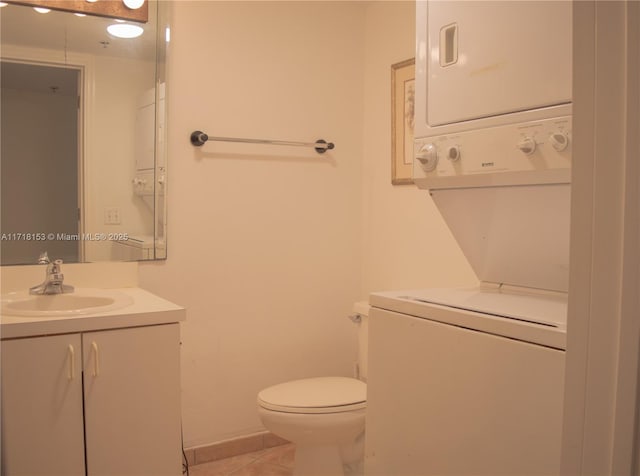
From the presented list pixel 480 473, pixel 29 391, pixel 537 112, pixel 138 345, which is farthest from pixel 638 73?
pixel 29 391

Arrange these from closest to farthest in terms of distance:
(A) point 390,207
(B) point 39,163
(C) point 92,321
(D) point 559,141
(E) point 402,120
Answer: (D) point 559,141
(C) point 92,321
(B) point 39,163
(E) point 402,120
(A) point 390,207

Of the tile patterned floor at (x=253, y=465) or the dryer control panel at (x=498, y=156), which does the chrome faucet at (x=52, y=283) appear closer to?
the tile patterned floor at (x=253, y=465)

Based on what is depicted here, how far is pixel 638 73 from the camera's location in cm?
52

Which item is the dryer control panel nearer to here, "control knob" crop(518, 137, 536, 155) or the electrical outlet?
"control knob" crop(518, 137, 536, 155)

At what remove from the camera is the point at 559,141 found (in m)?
1.15

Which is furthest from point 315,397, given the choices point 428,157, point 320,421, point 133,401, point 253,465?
point 428,157

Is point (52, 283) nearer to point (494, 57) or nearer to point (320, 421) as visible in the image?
point (320, 421)

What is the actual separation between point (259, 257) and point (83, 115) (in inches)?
37.5

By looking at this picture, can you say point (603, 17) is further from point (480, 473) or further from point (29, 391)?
point (29, 391)

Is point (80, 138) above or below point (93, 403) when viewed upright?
above

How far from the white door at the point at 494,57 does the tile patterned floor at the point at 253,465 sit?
166cm

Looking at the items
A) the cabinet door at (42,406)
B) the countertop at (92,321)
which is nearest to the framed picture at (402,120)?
the countertop at (92,321)

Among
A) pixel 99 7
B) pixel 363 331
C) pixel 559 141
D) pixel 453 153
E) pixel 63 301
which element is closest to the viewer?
pixel 559 141

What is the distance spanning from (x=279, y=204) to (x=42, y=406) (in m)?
1.37
